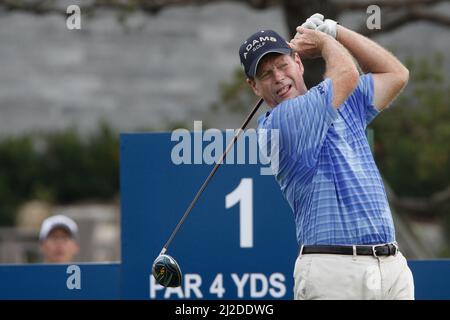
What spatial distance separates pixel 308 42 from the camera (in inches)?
218

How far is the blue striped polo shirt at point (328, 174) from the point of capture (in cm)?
532

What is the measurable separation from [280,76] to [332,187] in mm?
530

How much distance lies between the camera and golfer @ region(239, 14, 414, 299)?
5332mm

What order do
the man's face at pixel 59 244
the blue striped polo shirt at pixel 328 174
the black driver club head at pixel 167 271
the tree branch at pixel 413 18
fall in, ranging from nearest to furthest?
the blue striped polo shirt at pixel 328 174
the black driver club head at pixel 167 271
the man's face at pixel 59 244
the tree branch at pixel 413 18

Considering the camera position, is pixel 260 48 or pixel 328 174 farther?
pixel 260 48

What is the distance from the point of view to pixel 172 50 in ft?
53.9

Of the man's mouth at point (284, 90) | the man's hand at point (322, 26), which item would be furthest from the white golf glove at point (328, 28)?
the man's mouth at point (284, 90)

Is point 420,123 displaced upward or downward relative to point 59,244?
upward

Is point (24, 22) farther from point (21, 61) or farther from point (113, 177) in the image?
point (113, 177)

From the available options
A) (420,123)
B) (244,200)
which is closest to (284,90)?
(244,200)

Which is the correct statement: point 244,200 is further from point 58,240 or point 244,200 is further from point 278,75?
point 278,75

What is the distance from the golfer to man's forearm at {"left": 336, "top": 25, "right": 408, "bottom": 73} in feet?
0.51

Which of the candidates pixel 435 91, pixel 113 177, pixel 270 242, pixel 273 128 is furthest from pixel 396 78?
pixel 113 177

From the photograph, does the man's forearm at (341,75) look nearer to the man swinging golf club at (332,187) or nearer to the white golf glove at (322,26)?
the man swinging golf club at (332,187)
